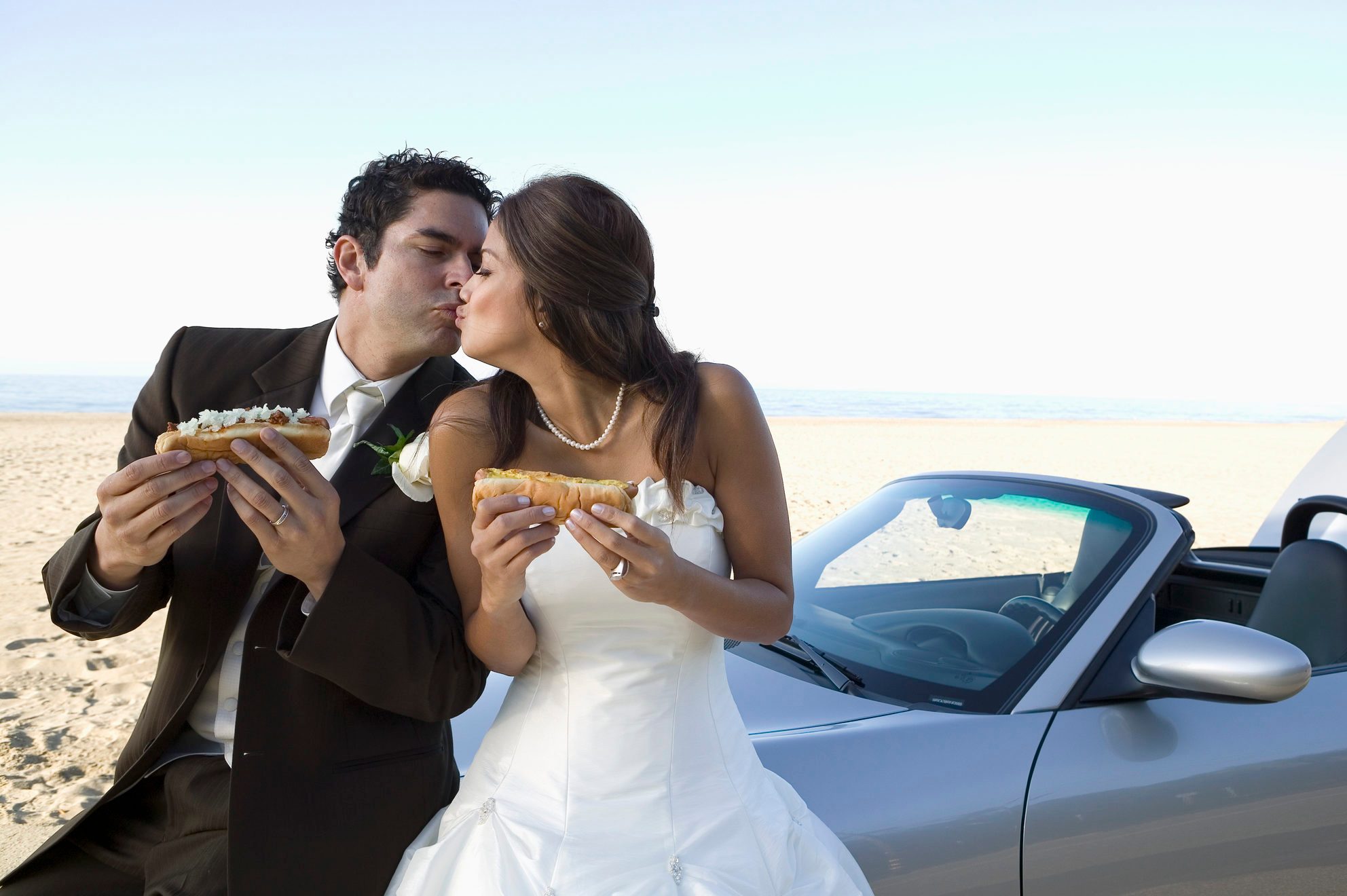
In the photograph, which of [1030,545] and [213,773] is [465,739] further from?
[1030,545]

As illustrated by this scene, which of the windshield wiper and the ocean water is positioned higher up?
the windshield wiper

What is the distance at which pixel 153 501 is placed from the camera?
5.32 feet

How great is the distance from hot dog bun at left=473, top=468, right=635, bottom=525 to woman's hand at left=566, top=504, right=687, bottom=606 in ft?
0.24

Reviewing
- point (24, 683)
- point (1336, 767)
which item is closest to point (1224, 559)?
point (1336, 767)

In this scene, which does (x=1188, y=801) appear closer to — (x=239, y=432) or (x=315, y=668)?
(x=315, y=668)

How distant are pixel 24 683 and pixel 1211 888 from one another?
6019 mm

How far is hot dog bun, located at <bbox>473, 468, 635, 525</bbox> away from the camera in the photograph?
1.71 meters

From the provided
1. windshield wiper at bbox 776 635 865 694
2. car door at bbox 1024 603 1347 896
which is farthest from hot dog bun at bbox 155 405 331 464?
car door at bbox 1024 603 1347 896

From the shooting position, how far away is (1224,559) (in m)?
4.01

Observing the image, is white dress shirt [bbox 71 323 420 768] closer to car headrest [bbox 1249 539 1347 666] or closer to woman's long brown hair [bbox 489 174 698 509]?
woman's long brown hair [bbox 489 174 698 509]

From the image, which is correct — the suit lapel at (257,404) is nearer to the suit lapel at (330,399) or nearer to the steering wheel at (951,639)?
the suit lapel at (330,399)

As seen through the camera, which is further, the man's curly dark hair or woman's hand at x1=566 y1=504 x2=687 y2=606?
the man's curly dark hair

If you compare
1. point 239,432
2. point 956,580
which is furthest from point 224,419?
point 956,580

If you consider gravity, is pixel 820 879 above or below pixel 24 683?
above
